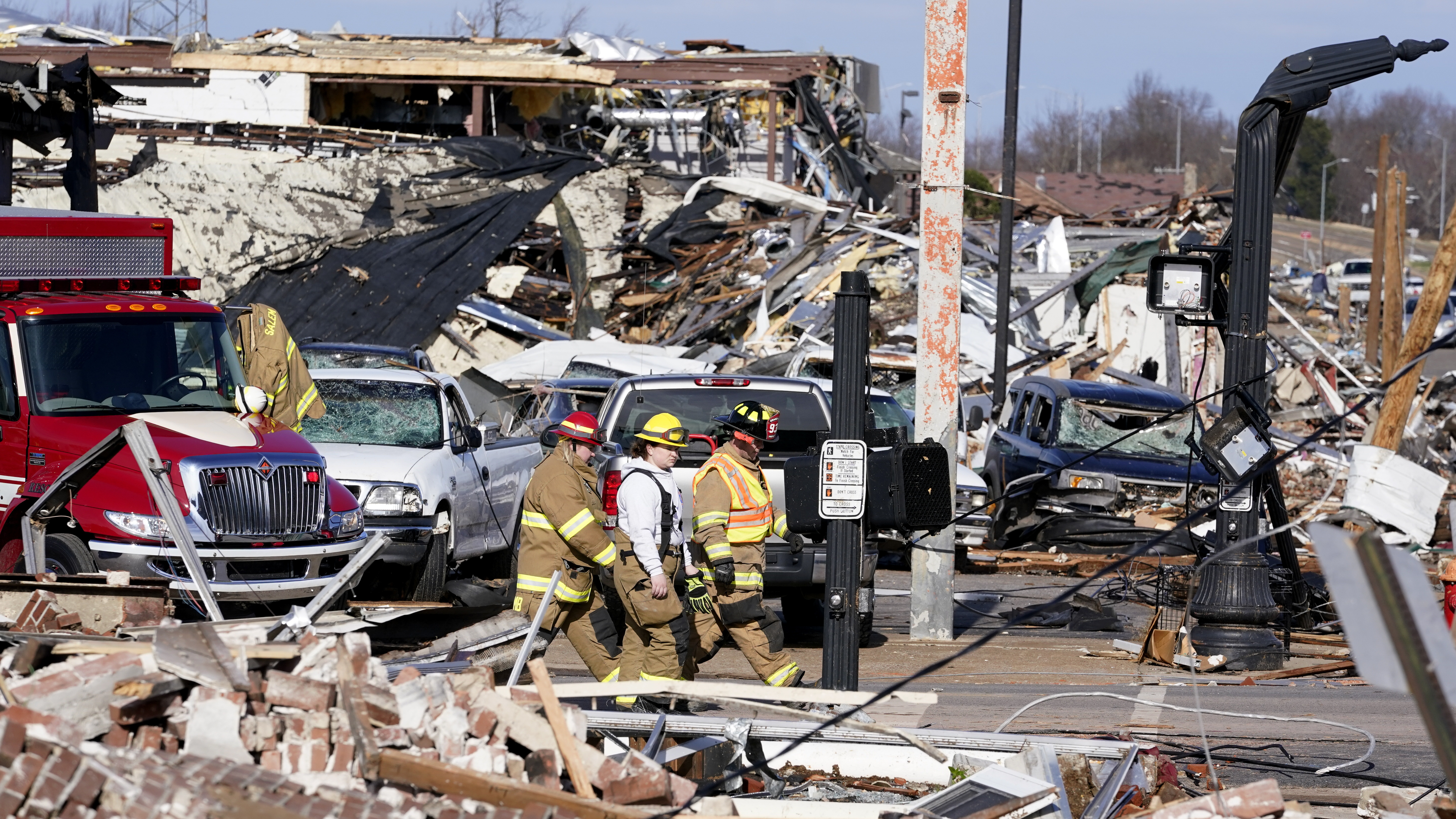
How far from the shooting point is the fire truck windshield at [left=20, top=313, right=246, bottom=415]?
10.5 meters

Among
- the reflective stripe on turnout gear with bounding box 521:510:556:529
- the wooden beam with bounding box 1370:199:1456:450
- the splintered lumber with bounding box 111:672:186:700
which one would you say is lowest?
the splintered lumber with bounding box 111:672:186:700

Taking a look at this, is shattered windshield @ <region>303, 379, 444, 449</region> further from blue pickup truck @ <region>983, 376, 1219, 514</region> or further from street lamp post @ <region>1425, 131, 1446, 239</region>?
street lamp post @ <region>1425, 131, 1446, 239</region>

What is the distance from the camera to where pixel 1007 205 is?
20672mm

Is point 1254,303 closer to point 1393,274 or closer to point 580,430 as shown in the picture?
point 580,430

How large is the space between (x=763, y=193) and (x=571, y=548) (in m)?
21.2

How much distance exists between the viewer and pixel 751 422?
889 centimetres

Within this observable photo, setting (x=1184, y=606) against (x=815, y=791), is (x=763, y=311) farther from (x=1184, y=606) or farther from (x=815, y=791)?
(x=815, y=791)

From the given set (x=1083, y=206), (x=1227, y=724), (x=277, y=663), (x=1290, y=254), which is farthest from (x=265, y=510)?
(x=1290, y=254)

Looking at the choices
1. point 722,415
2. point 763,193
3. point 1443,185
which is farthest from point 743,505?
point 1443,185

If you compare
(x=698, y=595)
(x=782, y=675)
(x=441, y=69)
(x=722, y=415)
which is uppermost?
(x=441, y=69)

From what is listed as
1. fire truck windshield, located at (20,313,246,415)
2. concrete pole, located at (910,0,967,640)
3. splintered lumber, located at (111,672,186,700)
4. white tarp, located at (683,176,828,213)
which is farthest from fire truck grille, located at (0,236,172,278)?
white tarp, located at (683,176,828,213)

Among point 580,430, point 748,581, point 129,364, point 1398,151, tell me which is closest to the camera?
point 580,430

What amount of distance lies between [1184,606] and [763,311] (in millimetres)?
14356

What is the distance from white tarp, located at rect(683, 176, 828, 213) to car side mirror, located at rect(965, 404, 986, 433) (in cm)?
1258
